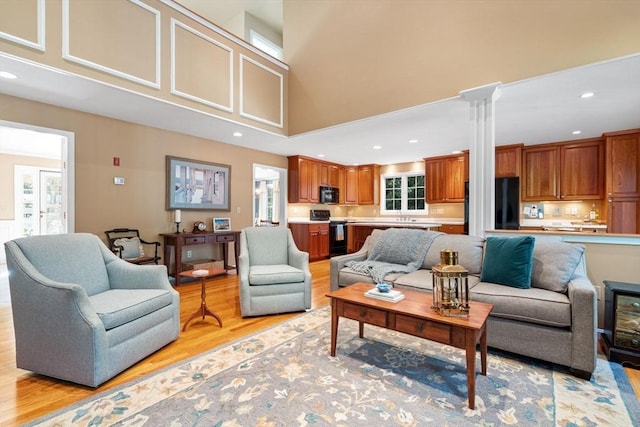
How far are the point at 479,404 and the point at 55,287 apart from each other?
8.72 ft

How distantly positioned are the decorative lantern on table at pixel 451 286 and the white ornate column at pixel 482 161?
1.80 meters

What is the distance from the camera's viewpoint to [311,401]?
173 cm

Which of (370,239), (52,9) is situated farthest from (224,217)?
(52,9)

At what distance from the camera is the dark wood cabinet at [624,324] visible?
6.95ft

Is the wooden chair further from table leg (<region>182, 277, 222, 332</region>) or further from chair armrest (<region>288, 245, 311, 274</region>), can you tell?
chair armrest (<region>288, 245, 311, 274</region>)

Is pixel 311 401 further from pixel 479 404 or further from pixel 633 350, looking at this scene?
pixel 633 350

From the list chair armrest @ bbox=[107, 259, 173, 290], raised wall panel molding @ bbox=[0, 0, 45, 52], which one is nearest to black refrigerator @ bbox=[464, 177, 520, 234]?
chair armrest @ bbox=[107, 259, 173, 290]

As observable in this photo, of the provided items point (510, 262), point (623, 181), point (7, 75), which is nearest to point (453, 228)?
point (623, 181)

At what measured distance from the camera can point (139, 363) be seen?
2166mm

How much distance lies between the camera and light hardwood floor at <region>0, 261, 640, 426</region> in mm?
1705

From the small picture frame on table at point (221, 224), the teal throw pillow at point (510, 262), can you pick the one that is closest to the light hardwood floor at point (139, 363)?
the teal throw pillow at point (510, 262)

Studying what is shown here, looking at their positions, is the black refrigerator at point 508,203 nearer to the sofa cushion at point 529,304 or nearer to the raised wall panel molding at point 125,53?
the sofa cushion at point 529,304

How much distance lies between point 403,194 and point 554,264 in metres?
5.44

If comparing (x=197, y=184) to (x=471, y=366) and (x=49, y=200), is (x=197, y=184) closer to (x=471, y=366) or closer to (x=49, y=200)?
(x=49, y=200)
